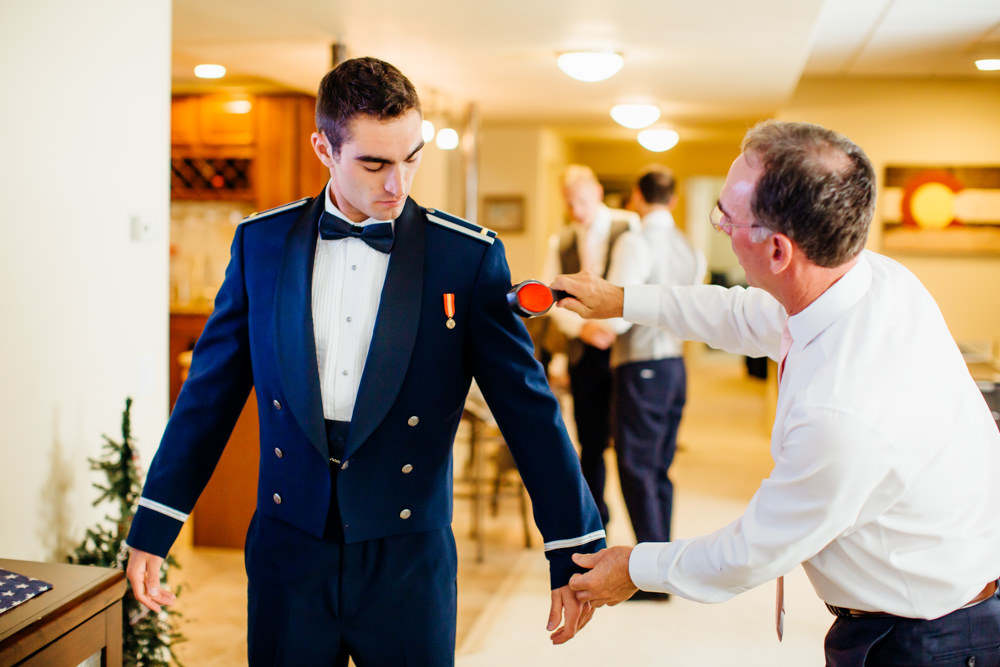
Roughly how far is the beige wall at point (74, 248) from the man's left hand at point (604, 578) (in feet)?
4.83

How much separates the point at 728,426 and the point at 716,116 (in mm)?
2721

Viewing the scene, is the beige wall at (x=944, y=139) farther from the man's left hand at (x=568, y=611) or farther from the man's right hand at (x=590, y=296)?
the man's left hand at (x=568, y=611)

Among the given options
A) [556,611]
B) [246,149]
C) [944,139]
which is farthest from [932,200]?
[556,611]

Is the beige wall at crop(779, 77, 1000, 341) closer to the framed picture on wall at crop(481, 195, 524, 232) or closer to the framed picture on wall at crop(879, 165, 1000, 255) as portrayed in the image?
the framed picture on wall at crop(879, 165, 1000, 255)

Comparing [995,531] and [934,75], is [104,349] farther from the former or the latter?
A: [934,75]

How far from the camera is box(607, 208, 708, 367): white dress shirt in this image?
140 inches

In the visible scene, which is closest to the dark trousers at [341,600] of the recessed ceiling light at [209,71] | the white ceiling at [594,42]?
the white ceiling at [594,42]

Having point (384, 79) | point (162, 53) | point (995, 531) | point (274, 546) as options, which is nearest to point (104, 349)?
point (162, 53)

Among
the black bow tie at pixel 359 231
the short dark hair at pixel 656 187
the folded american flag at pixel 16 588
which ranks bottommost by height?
the folded american flag at pixel 16 588

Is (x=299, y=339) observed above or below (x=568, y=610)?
above

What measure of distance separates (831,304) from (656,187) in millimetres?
2486

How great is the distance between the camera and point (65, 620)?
154cm

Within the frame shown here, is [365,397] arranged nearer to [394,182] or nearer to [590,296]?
[394,182]

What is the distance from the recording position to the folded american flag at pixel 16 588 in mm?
Answer: 1511
